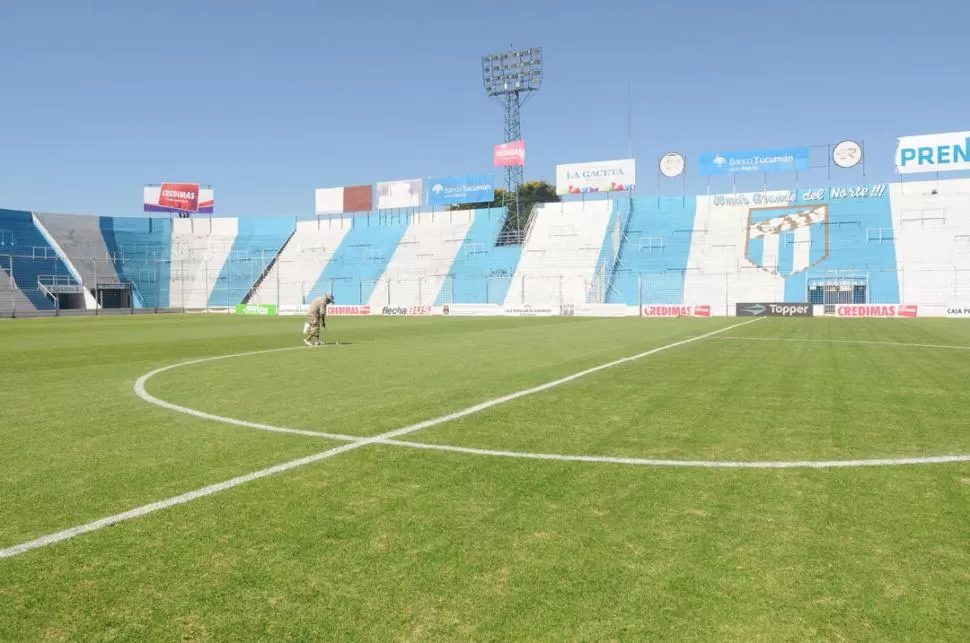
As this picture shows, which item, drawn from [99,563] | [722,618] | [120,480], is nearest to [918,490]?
[722,618]

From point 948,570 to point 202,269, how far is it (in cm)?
8458

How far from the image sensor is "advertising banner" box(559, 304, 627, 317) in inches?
1939

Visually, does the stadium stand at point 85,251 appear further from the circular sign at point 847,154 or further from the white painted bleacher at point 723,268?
the circular sign at point 847,154

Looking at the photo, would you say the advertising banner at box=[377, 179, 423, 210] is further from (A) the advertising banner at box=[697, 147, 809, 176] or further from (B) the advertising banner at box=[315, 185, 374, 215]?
(A) the advertising banner at box=[697, 147, 809, 176]

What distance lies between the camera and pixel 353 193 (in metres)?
80.4

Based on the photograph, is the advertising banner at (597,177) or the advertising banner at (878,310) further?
the advertising banner at (597,177)

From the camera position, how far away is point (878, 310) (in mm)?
44062

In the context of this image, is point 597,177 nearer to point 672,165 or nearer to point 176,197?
point 672,165

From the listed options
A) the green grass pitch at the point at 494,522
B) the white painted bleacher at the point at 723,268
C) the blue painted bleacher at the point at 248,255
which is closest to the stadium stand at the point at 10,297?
the blue painted bleacher at the point at 248,255

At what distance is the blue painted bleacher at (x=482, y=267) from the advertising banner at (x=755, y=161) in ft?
69.1

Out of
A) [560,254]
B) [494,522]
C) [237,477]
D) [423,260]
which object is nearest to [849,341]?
[494,522]

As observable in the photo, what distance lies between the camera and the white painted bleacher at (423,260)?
66.7 meters

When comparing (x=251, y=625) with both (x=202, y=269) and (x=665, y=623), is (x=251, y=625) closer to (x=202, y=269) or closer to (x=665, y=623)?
(x=665, y=623)

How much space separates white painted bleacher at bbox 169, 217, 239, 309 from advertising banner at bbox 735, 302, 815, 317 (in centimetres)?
5758
